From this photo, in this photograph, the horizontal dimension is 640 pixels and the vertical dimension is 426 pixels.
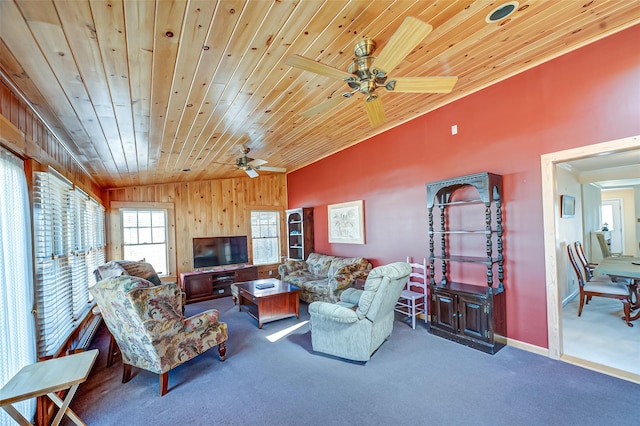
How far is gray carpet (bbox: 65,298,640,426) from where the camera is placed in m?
2.15

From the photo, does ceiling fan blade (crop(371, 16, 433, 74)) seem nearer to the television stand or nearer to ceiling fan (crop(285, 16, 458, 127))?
ceiling fan (crop(285, 16, 458, 127))

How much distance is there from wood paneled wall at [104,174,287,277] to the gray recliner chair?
4309mm

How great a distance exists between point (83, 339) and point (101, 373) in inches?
28.8

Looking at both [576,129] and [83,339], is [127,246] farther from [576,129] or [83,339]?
[576,129]

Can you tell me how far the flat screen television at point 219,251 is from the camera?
6227 millimetres

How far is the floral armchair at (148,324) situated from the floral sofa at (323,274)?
2.24 m

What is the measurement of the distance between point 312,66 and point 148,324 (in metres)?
2.47

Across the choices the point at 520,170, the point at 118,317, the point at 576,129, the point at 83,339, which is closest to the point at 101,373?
the point at 83,339

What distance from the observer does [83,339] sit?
11.2ft

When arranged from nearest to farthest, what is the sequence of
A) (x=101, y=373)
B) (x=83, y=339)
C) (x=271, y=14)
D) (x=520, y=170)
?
(x=271, y=14)
(x=101, y=373)
(x=520, y=170)
(x=83, y=339)

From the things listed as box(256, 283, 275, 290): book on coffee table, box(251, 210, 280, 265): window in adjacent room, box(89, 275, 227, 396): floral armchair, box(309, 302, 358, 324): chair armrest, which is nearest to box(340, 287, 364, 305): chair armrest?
box(309, 302, 358, 324): chair armrest

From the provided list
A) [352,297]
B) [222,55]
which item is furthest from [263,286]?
[222,55]

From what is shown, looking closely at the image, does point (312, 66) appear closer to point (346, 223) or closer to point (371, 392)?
point (371, 392)

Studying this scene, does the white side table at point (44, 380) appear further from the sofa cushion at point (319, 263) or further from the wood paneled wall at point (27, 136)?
the sofa cushion at point (319, 263)
